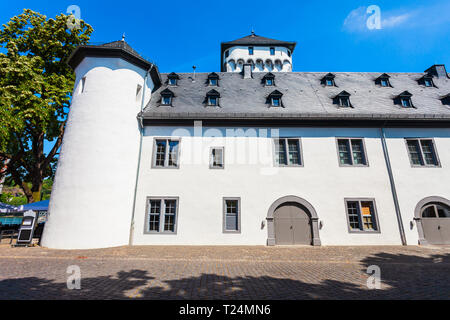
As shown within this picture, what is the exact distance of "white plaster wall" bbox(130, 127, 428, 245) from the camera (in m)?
11.0

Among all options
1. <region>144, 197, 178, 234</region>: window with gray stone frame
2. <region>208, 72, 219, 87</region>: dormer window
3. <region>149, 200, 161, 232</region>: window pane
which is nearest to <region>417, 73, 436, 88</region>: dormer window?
<region>208, 72, 219, 87</region>: dormer window

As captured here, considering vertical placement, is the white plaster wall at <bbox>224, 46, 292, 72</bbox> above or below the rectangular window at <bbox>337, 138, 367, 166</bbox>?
above

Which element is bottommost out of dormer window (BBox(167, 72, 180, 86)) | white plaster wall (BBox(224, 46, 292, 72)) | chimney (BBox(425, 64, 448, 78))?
dormer window (BBox(167, 72, 180, 86))

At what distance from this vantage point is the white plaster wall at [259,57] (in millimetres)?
30125

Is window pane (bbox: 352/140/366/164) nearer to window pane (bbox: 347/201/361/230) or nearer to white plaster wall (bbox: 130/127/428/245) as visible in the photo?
white plaster wall (bbox: 130/127/428/245)

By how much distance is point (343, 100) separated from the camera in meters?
13.7

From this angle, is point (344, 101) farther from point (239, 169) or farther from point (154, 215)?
point (154, 215)

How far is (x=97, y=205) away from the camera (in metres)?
10.2

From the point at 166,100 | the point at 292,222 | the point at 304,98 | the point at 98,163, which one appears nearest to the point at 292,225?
the point at 292,222

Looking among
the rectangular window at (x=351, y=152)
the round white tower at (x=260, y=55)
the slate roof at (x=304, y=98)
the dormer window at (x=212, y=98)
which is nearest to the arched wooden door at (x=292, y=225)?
the rectangular window at (x=351, y=152)

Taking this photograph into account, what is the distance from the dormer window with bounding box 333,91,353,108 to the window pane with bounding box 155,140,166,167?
11.8 metres

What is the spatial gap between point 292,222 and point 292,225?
0.54ft
